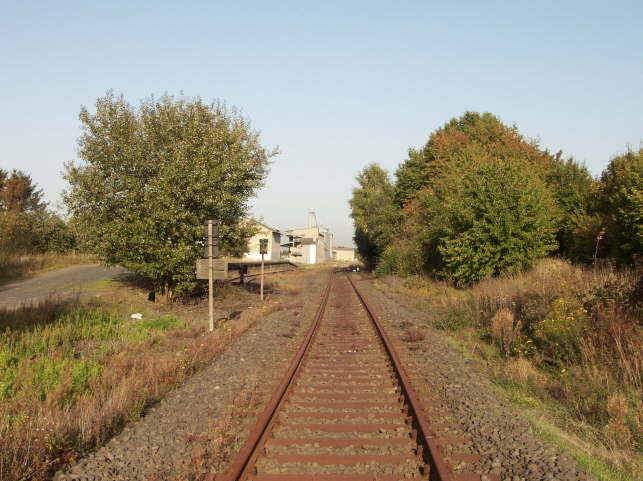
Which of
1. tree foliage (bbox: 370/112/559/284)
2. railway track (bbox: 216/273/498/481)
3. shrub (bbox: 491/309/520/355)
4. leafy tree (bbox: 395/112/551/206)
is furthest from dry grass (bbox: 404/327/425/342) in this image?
leafy tree (bbox: 395/112/551/206)

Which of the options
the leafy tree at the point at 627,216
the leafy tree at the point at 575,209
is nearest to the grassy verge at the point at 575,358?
the leafy tree at the point at 627,216

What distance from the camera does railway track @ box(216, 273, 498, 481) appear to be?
4781mm

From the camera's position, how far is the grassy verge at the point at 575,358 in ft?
19.4

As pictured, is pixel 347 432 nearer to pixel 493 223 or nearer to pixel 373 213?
pixel 493 223

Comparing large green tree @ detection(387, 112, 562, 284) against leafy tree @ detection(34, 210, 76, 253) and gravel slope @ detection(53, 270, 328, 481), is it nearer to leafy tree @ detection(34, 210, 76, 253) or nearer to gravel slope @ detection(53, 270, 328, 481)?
gravel slope @ detection(53, 270, 328, 481)

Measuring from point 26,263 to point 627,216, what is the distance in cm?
3422

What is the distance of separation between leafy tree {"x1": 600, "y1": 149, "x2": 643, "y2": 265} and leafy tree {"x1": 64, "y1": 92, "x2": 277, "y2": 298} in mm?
13741

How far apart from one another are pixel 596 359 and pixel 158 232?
13899 mm

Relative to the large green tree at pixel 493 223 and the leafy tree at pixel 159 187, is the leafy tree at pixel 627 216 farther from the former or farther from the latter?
the leafy tree at pixel 159 187

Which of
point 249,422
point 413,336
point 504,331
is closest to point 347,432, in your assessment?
point 249,422

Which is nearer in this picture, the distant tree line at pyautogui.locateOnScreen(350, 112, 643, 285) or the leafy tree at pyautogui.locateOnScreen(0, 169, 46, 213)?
the distant tree line at pyautogui.locateOnScreen(350, 112, 643, 285)

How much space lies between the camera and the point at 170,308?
A: 18.6 meters

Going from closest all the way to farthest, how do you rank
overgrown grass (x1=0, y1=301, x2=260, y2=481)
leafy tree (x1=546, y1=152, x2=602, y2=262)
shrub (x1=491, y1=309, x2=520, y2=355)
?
overgrown grass (x1=0, y1=301, x2=260, y2=481)
shrub (x1=491, y1=309, x2=520, y2=355)
leafy tree (x1=546, y1=152, x2=602, y2=262)

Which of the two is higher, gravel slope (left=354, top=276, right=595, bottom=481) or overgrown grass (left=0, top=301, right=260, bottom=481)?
overgrown grass (left=0, top=301, right=260, bottom=481)
